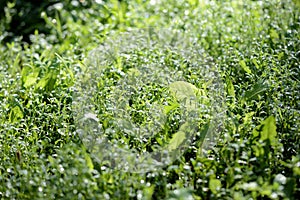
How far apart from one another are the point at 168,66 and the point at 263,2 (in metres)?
1.35

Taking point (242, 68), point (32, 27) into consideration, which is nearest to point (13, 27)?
point (32, 27)

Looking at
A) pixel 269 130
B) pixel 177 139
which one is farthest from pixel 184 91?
pixel 269 130

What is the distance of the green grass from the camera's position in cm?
266

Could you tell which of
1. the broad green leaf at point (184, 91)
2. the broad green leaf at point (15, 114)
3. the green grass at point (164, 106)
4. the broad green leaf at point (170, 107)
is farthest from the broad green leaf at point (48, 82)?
the broad green leaf at point (170, 107)

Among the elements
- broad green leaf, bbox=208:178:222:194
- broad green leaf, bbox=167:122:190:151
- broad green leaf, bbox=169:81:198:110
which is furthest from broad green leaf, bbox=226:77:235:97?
broad green leaf, bbox=208:178:222:194

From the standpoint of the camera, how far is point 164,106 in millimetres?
3279

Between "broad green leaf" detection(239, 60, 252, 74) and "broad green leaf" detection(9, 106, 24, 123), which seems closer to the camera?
"broad green leaf" detection(9, 106, 24, 123)

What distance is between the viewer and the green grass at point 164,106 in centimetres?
266

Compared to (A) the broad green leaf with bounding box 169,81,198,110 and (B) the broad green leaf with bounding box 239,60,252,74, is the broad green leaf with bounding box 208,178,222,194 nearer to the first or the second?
(A) the broad green leaf with bounding box 169,81,198,110

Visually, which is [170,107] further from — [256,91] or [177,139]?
[256,91]

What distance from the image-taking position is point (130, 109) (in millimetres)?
3324

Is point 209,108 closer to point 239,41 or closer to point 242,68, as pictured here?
point 242,68

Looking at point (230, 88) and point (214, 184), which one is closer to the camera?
point (214, 184)

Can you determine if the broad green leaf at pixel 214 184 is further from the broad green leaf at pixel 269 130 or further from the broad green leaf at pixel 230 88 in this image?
the broad green leaf at pixel 230 88
